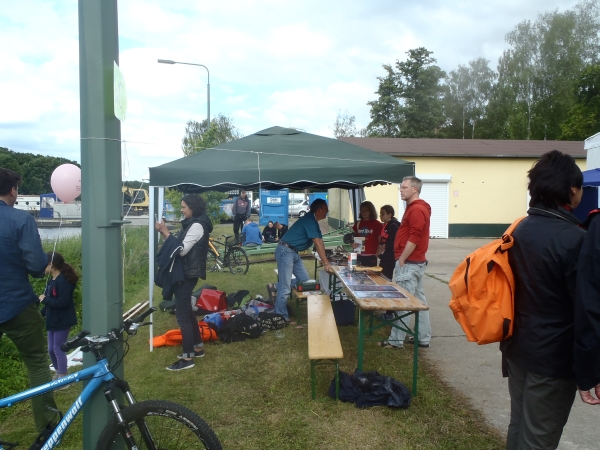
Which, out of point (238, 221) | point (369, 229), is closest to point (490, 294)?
point (369, 229)

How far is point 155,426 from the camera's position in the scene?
2434 mm

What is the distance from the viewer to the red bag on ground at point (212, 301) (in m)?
7.44

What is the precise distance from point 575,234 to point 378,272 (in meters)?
4.06

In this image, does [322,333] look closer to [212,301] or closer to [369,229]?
[369,229]

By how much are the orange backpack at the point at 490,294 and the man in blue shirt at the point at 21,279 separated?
2.72 metres

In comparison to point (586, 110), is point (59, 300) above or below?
below

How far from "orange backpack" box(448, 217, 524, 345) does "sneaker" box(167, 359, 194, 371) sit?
357cm

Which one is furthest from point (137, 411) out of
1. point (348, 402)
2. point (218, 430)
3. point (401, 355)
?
point (401, 355)

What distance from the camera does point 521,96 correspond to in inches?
1373

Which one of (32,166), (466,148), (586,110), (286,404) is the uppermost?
(586,110)

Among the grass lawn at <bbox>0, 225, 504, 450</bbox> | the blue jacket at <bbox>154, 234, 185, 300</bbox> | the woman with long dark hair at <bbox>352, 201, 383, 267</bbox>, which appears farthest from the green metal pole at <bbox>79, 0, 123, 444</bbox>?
the woman with long dark hair at <bbox>352, 201, 383, 267</bbox>

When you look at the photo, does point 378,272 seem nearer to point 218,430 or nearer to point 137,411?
point 218,430

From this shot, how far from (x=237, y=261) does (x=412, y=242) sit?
256 inches

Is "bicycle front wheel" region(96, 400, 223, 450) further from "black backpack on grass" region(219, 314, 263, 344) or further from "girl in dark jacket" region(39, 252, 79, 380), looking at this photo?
"black backpack on grass" region(219, 314, 263, 344)
